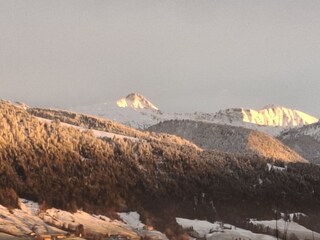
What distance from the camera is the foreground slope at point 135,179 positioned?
83.1m

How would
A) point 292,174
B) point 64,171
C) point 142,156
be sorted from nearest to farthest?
point 64,171, point 142,156, point 292,174

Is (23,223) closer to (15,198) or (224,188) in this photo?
(15,198)

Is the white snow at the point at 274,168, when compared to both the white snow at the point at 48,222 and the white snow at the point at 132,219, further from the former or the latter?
the white snow at the point at 48,222

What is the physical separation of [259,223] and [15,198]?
48.4 meters

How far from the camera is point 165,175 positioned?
108375 millimetres

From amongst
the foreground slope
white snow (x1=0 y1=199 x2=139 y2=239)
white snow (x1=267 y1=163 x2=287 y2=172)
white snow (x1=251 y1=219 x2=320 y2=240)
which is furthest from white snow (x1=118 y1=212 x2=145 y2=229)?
white snow (x1=267 y1=163 x2=287 y2=172)

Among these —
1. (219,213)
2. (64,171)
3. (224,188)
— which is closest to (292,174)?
(224,188)

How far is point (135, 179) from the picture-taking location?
102m

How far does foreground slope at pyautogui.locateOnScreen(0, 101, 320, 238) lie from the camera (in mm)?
83125

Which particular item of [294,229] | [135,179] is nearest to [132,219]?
[135,179]

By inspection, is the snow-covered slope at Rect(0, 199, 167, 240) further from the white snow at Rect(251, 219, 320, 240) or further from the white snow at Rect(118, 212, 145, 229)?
the white snow at Rect(251, 219, 320, 240)

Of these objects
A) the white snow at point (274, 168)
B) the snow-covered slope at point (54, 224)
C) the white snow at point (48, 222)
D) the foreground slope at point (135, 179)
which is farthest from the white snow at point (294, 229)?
the white snow at point (48, 222)

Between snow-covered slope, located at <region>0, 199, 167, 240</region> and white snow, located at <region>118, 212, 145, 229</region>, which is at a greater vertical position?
snow-covered slope, located at <region>0, 199, 167, 240</region>

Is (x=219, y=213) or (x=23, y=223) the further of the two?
(x=219, y=213)
